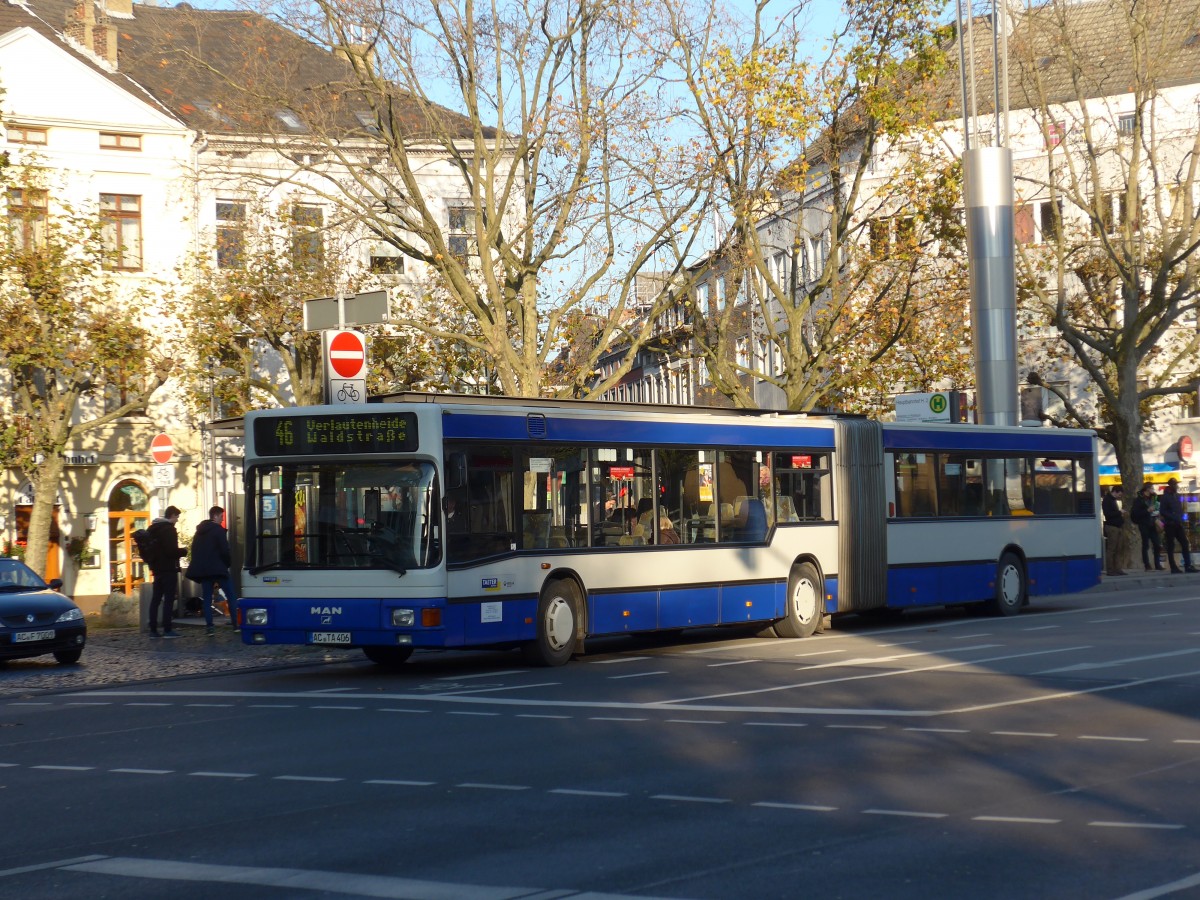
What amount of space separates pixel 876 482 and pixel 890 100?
1057 cm

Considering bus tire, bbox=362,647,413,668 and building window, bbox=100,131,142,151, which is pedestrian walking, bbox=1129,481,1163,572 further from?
A: building window, bbox=100,131,142,151

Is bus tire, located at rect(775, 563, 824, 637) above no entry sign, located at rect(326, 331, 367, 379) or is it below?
below

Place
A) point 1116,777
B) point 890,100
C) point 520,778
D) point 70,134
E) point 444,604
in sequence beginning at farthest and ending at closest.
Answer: point 70,134 < point 890,100 < point 444,604 < point 520,778 < point 1116,777

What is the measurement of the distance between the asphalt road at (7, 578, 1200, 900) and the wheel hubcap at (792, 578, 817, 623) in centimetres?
442

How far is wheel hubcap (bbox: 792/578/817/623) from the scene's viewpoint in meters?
22.2

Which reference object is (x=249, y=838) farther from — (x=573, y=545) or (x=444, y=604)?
(x=573, y=545)

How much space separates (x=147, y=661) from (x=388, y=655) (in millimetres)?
3764

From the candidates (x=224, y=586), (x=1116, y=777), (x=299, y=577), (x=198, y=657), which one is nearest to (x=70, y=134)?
(x=224, y=586)

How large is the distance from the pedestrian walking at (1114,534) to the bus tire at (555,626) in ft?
72.7

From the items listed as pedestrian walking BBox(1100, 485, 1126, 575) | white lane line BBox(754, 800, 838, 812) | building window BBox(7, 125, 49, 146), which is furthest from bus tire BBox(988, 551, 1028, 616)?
building window BBox(7, 125, 49, 146)

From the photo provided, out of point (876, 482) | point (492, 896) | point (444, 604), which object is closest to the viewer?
point (492, 896)

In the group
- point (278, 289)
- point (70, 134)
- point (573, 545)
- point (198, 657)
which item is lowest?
point (198, 657)

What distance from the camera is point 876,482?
2400 centimetres

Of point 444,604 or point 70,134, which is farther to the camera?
point 70,134
